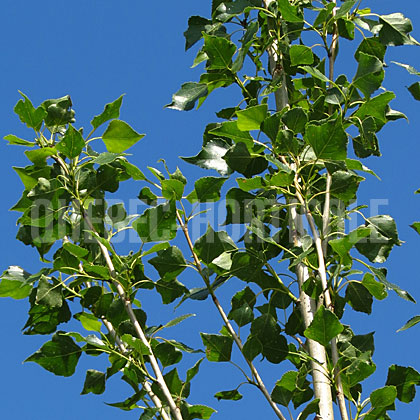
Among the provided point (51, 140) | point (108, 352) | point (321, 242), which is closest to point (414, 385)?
point (321, 242)

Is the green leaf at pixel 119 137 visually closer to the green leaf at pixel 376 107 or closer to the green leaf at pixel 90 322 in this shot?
the green leaf at pixel 90 322

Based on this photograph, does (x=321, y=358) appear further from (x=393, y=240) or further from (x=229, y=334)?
(x=393, y=240)

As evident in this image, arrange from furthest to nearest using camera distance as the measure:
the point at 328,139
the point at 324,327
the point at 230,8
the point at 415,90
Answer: the point at 230,8 < the point at 415,90 < the point at 328,139 < the point at 324,327

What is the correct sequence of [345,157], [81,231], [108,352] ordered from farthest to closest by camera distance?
1. [81,231]
2. [108,352]
3. [345,157]

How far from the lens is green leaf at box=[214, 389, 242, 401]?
1.67 meters

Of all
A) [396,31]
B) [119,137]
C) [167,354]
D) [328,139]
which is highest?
→ [396,31]

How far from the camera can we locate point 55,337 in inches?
67.3

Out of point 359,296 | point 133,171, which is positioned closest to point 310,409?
point 359,296

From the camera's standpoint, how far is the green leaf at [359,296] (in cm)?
170

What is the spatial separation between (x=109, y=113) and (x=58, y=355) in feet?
2.02

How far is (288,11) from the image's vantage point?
177cm

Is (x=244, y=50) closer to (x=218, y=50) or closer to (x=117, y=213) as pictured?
(x=218, y=50)

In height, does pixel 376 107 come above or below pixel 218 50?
below

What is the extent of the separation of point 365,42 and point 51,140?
87 cm
